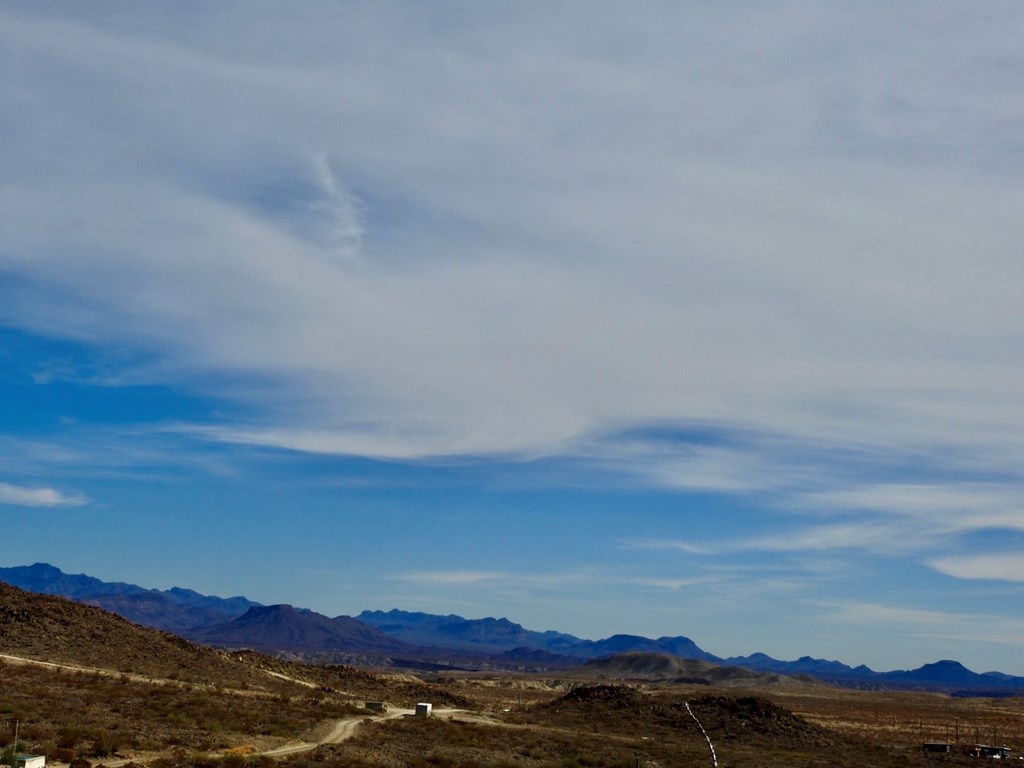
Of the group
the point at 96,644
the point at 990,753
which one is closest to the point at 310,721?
the point at 96,644

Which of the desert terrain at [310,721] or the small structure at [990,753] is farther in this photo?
the small structure at [990,753]

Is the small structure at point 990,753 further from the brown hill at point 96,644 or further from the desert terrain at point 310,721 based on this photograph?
the brown hill at point 96,644

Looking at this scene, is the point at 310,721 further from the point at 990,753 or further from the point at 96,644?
the point at 990,753

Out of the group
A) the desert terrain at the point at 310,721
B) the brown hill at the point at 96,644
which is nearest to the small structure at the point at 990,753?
the desert terrain at the point at 310,721

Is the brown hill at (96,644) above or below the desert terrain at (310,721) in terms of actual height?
above

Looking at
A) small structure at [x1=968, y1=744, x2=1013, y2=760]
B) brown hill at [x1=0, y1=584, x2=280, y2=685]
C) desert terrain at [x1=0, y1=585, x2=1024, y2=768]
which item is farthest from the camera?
brown hill at [x1=0, y1=584, x2=280, y2=685]

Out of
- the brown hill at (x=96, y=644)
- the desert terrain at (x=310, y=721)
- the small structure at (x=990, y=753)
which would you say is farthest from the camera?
the brown hill at (x=96, y=644)

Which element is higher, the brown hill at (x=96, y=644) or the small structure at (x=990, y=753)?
the brown hill at (x=96, y=644)

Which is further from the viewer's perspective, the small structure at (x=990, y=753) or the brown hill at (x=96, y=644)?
the brown hill at (x=96, y=644)

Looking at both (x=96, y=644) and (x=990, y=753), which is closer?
(x=990, y=753)

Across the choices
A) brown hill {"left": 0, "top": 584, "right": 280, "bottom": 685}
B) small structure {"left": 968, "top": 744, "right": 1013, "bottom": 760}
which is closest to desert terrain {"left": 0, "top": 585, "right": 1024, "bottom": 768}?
brown hill {"left": 0, "top": 584, "right": 280, "bottom": 685}

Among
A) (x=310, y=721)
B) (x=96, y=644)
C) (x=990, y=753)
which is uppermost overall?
(x=96, y=644)

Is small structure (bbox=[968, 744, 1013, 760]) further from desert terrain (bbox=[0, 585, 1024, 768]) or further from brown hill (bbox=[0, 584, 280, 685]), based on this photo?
brown hill (bbox=[0, 584, 280, 685])

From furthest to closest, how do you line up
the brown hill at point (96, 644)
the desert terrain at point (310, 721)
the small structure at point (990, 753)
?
1. the brown hill at point (96, 644)
2. the small structure at point (990, 753)
3. the desert terrain at point (310, 721)
